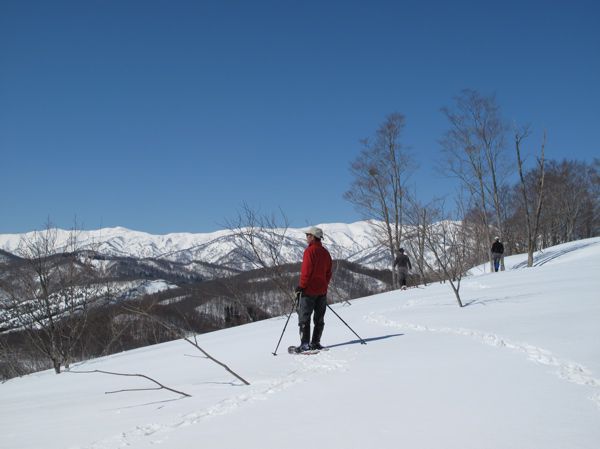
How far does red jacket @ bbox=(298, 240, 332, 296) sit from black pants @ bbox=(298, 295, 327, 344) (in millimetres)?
112

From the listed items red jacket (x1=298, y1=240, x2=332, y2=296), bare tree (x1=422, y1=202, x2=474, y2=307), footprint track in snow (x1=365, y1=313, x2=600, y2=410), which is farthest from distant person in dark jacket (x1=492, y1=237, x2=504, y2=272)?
red jacket (x1=298, y1=240, x2=332, y2=296)

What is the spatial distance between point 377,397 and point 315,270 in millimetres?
3266

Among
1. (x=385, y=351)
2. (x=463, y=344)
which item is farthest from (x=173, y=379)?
(x=463, y=344)

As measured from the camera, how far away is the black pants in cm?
653

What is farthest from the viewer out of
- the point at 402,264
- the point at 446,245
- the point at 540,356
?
the point at 402,264

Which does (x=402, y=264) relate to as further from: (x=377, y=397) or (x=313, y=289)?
(x=377, y=397)

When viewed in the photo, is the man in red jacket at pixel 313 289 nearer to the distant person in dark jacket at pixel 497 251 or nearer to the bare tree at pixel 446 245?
the bare tree at pixel 446 245

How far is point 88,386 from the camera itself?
20.8ft

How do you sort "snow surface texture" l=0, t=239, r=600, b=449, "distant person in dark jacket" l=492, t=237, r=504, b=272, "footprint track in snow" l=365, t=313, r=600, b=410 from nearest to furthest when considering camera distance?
1. "snow surface texture" l=0, t=239, r=600, b=449
2. "footprint track in snow" l=365, t=313, r=600, b=410
3. "distant person in dark jacket" l=492, t=237, r=504, b=272

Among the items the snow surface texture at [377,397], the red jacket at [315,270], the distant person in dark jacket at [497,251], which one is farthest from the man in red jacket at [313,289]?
the distant person in dark jacket at [497,251]

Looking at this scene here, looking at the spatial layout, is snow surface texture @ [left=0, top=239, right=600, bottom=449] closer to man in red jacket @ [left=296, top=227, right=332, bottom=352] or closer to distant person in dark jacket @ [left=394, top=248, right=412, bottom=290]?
man in red jacket @ [left=296, top=227, right=332, bottom=352]

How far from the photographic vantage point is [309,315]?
21.6 ft

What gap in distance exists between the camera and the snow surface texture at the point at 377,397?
8.60 ft

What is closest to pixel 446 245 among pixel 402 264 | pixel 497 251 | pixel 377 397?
pixel 402 264
